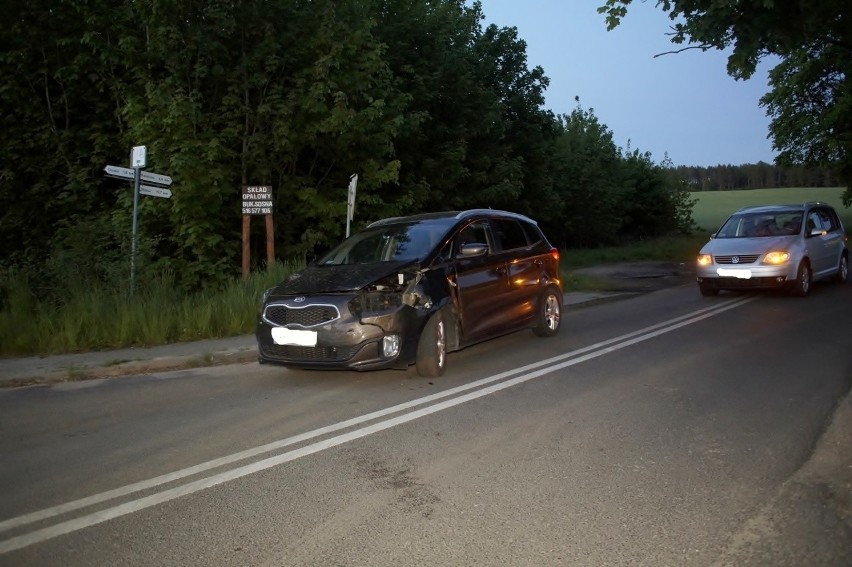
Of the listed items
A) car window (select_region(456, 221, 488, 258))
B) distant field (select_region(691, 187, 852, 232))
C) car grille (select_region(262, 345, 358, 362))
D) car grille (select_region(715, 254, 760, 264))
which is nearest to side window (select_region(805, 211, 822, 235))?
car grille (select_region(715, 254, 760, 264))

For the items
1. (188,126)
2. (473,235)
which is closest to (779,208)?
(473,235)

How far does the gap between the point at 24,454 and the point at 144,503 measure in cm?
171

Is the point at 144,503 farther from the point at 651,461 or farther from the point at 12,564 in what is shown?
the point at 651,461

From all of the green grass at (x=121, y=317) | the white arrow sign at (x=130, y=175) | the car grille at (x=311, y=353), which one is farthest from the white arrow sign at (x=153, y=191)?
the car grille at (x=311, y=353)

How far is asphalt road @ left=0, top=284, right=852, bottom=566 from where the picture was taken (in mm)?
3764

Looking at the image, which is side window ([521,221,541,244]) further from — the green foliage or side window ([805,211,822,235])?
side window ([805,211,822,235])

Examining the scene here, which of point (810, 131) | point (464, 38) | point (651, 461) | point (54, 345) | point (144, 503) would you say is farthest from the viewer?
point (810, 131)

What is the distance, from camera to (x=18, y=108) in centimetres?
1546

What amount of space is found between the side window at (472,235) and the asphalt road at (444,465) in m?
1.40

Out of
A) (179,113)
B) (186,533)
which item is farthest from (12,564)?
(179,113)

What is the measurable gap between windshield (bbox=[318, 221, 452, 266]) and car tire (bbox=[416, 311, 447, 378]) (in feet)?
2.51

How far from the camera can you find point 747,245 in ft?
46.7

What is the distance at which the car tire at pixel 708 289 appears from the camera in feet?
47.9

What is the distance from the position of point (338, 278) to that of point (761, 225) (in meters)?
10.6
